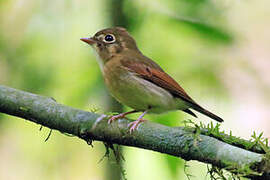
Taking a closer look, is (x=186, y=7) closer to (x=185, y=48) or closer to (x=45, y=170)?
(x=185, y=48)

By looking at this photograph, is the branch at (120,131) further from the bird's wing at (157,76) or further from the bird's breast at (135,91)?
the bird's wing at (157,76)

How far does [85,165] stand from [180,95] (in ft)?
5.93

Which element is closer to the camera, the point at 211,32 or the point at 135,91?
the point at 211,32

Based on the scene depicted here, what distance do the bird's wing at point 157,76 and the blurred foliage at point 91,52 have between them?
15 centimetres

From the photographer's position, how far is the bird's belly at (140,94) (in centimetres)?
422

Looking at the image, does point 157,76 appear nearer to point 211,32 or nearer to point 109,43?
point 109,43

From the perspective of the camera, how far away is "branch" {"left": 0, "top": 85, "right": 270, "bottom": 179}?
2.65m

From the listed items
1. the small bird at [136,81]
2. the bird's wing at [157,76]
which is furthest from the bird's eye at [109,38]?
the bird's wing at [157,76]

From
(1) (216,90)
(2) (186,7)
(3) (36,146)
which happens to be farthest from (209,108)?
(3) (36,146)

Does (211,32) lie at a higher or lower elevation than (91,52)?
higher

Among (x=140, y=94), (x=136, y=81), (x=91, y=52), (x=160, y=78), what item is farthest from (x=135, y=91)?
(x=91, y=52)

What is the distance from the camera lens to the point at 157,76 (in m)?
4.64

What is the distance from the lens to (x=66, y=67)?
4.19 m

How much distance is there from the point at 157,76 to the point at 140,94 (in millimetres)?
399
